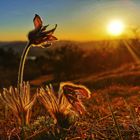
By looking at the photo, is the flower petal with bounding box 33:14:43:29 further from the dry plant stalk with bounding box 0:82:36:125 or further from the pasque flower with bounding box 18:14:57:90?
the dry plant stalk with bounding box 0:82:36:125

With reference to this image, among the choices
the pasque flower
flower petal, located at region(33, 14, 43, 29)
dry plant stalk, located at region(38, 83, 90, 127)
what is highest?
flower petal, located at region(33, 14, 43, 29)

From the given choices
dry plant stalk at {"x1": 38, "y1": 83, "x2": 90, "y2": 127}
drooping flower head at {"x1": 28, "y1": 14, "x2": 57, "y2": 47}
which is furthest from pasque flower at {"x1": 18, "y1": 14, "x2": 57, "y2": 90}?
dry plant stalk at {"x1": 38, "y1": 83, "x2": 90, "y2": 127}

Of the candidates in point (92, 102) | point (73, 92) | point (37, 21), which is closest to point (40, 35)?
point (37, 21)

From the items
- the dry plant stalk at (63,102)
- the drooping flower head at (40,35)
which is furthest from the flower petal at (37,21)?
the dry plant stalk at (63,102)

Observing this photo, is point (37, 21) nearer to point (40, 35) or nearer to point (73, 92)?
point (40, 35)

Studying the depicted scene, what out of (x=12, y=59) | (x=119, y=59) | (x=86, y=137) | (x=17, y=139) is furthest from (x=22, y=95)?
(x=12, y=59)

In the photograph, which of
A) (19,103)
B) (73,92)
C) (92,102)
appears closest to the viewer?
(73,92)

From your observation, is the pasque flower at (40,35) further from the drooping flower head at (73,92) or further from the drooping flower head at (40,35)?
the drooping flower head at (73,92)
